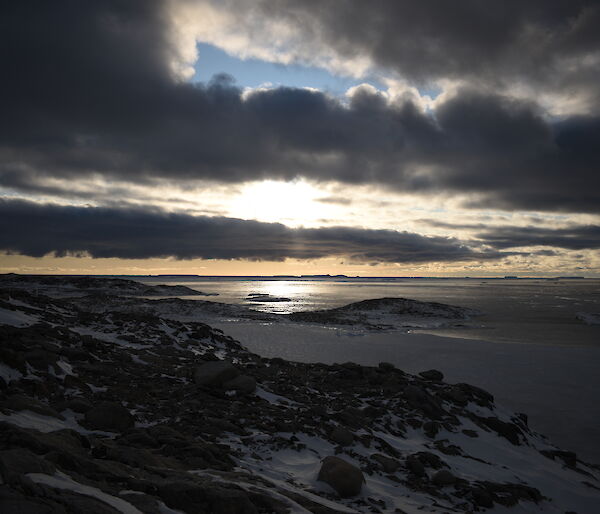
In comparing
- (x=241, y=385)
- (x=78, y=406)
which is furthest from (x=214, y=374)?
(x=78, y=406)

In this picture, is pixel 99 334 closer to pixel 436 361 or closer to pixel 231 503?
pixel 231 503

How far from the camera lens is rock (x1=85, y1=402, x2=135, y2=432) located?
22.8 feet

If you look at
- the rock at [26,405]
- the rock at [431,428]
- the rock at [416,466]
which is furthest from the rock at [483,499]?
the rock at [26,405]

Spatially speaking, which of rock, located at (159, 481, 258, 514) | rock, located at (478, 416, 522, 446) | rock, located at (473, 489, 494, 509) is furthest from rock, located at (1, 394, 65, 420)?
rock, located at (478, 416, 522, 446)

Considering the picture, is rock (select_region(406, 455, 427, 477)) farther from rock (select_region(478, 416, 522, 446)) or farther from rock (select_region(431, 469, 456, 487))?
rock (select_region(478, 416, 522, 446))

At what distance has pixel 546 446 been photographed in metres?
11.5

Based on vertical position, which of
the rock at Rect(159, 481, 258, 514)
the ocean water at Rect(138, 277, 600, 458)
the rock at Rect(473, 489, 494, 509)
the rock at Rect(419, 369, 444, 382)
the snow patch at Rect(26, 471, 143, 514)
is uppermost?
the snow patch at Rect(26, 471, 143, 514)

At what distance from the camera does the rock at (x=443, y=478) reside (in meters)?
7.53

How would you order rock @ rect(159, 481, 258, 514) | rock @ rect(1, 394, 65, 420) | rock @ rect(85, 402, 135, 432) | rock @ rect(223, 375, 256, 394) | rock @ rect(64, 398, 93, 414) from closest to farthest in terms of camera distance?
1. rock @ rect(159, 481, 258, 514)
2. rock @ rect(1, 394, 65, 420)
3. rock @ rect(85, 402, 135, 432)
4. rock @ rect(64, 398, 93, 414)
5. rock @ rect(223, 375, 256, 394)

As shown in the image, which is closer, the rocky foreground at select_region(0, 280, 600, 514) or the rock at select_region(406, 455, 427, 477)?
the rocky foreground at select_region(0, 280, 600, 514)

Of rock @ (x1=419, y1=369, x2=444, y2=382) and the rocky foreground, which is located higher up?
the rocky foreground

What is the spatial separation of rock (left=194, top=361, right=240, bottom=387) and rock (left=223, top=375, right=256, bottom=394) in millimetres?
200

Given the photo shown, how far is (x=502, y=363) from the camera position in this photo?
70.0 feet

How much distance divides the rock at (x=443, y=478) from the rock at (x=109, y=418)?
6.03 m
